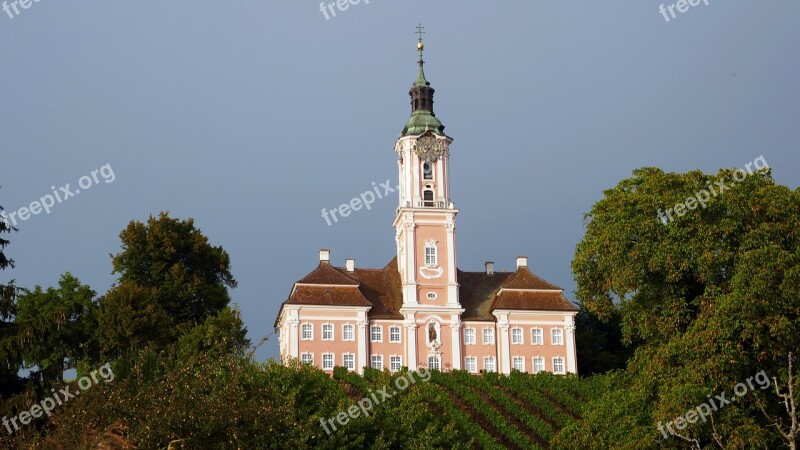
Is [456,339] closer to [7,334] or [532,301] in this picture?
[532,301]

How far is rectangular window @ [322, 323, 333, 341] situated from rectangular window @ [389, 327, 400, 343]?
12.8 ft

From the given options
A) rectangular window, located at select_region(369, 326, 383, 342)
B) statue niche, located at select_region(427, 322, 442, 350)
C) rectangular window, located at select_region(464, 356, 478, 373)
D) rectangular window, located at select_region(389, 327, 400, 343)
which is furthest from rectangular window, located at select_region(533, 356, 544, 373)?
rectangular window, located at select_region(369, 326, 383, 342)

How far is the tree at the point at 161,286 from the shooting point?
5669 cm

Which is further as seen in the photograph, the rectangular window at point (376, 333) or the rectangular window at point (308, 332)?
the rectangular window at point (376, 333)

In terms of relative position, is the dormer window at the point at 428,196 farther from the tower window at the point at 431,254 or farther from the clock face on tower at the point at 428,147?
the tower window at the point at 431,254

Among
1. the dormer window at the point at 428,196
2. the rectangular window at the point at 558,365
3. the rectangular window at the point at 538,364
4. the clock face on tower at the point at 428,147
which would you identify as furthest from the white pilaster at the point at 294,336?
the rectangular window at the point at 558,365

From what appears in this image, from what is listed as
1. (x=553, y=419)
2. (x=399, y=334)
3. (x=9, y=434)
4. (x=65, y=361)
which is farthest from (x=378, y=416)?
(x=399, y=334)

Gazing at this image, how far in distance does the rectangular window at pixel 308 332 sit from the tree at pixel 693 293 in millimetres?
38260

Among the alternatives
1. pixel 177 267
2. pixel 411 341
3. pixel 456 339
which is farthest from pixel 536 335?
pixel 177 267

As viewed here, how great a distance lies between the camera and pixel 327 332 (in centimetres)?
7238

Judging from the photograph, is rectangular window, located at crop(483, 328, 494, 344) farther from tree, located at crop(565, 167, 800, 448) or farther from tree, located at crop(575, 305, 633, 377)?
tree, located at crop(565, 167, 800, 448)

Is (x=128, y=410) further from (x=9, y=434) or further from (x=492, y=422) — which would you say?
(x=492, y=422)

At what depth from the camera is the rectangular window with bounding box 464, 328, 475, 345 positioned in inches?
2911

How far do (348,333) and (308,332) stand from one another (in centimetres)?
248
